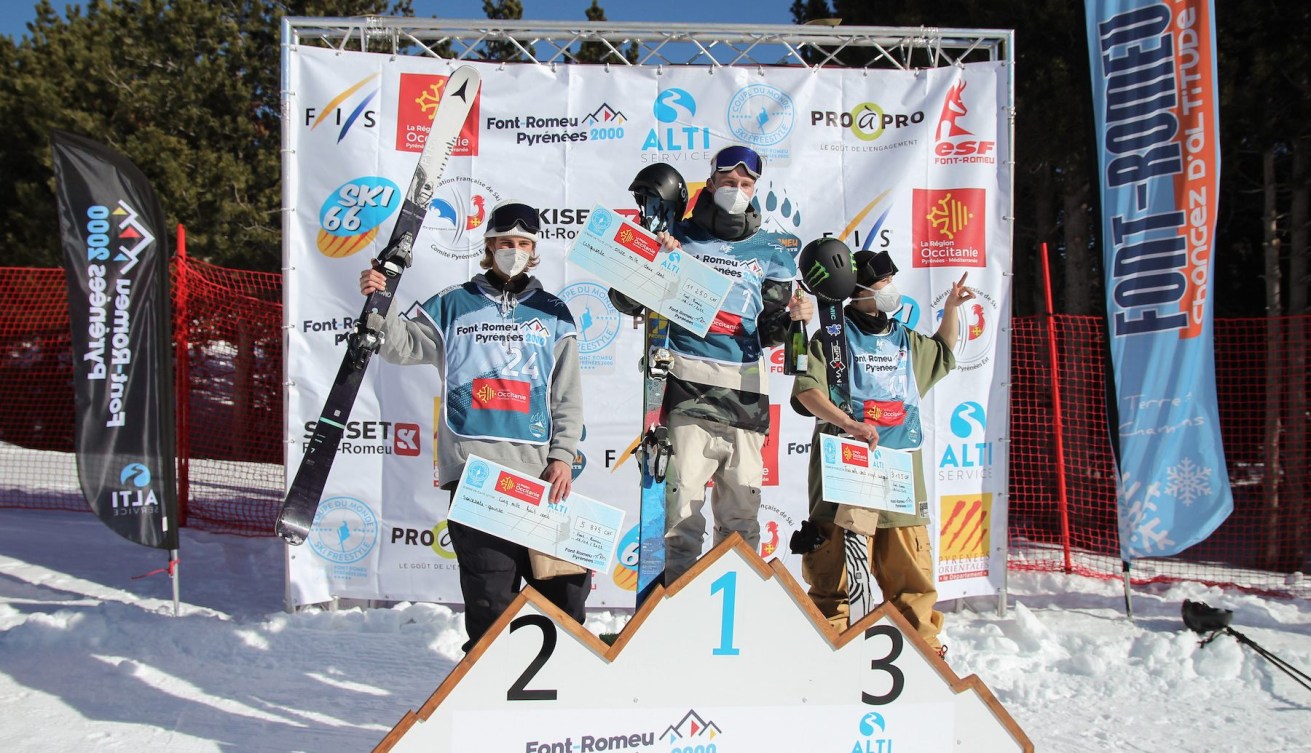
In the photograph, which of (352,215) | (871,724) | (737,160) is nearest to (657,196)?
(737,160)

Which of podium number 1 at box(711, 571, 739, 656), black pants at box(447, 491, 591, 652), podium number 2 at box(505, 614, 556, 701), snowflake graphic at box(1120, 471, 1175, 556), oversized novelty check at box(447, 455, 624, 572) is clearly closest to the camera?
podium number 2 at box(505, 614, 556, 701)

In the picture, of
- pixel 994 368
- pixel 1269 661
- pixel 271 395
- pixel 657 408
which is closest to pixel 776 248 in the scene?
pixel 657 408

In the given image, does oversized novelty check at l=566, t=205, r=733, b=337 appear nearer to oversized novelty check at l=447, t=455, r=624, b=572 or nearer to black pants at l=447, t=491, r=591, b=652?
oversized novelty check at l=447, t=455, r=624, b=572

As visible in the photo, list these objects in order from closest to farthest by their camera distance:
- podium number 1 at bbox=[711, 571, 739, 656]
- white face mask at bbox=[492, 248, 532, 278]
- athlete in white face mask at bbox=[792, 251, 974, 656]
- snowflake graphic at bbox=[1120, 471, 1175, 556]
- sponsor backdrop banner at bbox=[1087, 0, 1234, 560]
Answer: podium number 1 at bbox=[711, 571, 739, 656]
white face mask at bbox=[492, 248, 532, 278]
athlete in white face mask at bbox=[792, 251, 974, 656]
sponsor backdrop banner at bbox=[1087, 0, 1234, 560]
snowflake graphic at bbox=[1120, 471, 1175, 556]

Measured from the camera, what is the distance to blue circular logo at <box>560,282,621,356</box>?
16.7 ft

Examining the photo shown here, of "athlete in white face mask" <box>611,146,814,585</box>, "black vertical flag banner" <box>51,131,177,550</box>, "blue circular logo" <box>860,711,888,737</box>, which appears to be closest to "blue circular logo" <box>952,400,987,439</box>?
"athlete in white face mask" <box>611,146,814,585</box>

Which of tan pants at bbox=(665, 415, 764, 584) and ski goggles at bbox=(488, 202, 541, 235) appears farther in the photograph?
tan pants at bbox=(665, 415, 764, 584)

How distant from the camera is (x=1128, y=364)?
4.89 meters

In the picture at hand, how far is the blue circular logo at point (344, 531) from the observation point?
5039mm

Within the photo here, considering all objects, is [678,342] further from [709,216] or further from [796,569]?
[796,569]

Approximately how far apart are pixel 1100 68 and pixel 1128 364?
5.16ft

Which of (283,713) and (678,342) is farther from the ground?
(678,342)

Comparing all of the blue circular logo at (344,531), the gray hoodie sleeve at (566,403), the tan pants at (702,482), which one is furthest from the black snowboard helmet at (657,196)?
the blue circular logo at (344,531)

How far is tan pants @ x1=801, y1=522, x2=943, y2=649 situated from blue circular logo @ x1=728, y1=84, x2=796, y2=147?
8.08 feet
